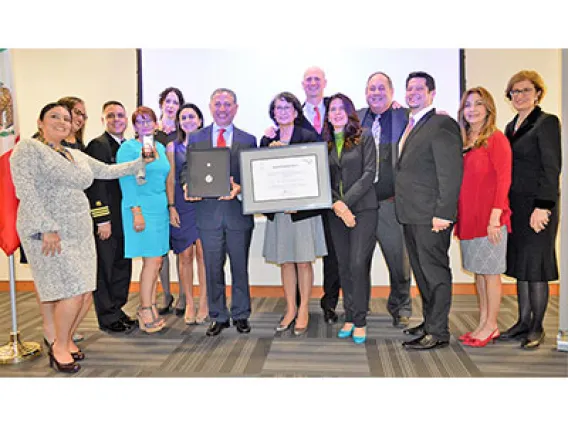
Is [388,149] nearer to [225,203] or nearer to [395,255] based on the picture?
[395,255]

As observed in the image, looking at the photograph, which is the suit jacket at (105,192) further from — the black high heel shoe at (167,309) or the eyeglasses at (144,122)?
the black high heel shoe at (167,309)

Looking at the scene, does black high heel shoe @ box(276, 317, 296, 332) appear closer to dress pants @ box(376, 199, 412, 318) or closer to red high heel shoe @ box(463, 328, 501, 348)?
dress pants @ box(376, 199, 412, 318)

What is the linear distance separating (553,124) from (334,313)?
2.06 m

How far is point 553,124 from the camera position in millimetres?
3191

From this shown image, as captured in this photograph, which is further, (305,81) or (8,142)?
(305,81)

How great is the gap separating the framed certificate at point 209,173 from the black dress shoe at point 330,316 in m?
1.30

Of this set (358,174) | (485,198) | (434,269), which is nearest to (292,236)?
(358,174)

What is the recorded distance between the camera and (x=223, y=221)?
358 cm

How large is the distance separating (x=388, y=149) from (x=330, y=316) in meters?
1.37

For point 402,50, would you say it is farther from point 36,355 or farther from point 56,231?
point 36,355

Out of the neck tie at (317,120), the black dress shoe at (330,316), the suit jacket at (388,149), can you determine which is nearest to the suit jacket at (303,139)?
the neck tie at (317,120)

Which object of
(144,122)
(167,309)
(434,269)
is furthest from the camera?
(167,309)

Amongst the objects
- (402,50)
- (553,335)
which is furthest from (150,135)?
(553,335)

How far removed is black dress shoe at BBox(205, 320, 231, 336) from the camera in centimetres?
366
